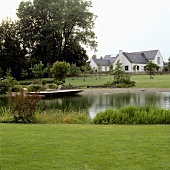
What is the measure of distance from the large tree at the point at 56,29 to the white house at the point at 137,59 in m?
12.5

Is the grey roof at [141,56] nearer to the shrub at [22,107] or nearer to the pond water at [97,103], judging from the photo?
the pond water at [97,103]

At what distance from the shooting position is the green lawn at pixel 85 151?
12.2 ft

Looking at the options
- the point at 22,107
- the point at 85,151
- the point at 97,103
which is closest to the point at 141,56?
the point at 97,103

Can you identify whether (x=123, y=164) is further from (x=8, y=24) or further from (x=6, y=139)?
(x=8, y=24)

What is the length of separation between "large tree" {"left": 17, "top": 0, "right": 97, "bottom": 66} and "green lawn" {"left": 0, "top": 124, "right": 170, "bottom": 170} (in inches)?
1601

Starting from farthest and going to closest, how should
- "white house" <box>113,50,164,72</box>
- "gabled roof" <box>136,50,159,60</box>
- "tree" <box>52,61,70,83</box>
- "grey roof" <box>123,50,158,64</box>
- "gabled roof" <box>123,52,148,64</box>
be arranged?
1. "gabled roof" <box>136,50,159,60</box>
2. "grey roof" <box>123,50,158,64</box>
3. "gabled roof" <box>123,52,148,64</box>
4. "white house" <box>113,50,164,72</box>
5. "tree" <box>52,61,70,83</box>

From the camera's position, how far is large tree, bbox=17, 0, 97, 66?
45969 millimetres

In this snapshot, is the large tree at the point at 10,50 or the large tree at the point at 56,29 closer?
the large tree at the point at 10,50

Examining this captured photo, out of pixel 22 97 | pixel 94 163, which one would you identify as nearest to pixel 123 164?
pixel 94 163

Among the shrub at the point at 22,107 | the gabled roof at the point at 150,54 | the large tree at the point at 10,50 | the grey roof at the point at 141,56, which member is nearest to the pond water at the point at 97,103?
the shrub at the point at 22,107

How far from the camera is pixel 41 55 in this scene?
47844 mm

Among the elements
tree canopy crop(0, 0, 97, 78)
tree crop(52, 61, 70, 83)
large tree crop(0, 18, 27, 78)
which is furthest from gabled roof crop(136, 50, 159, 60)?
tree crop(52, 61, 70, 83)

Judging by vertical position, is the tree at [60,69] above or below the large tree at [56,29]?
below

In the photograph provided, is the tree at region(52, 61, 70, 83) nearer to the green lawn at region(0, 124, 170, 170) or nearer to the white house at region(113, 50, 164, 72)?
the green lawn at region(0, 124, 170, 170)
